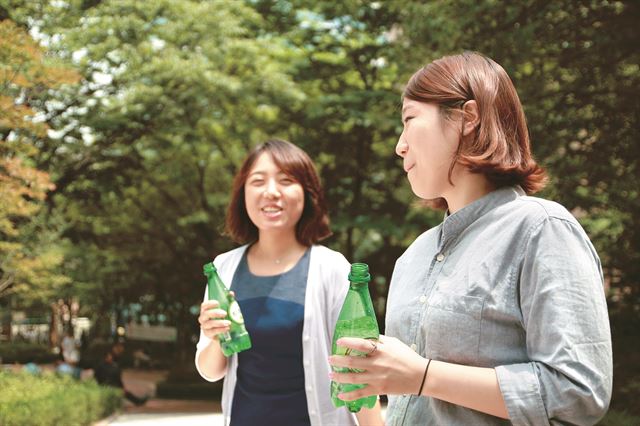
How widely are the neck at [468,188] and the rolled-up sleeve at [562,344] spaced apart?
0.22 m

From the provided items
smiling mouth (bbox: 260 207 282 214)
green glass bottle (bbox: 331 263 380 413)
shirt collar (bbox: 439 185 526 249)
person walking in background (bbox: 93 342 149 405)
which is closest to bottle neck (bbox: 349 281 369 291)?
green glass bottle (bbox: 331 263 380 413)

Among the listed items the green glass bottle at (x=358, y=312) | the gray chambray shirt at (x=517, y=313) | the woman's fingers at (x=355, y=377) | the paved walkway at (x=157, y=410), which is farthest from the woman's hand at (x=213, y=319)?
the paved walkway at (x=157, y=410)

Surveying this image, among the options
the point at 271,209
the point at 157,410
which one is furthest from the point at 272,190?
the point at 157,410

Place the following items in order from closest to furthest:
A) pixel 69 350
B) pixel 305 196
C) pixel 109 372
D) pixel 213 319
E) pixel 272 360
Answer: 1. pixel 213 319
2. pixel 272 360
3. pixel 305 196
4. pixel 69 350
5. pixel 109 372

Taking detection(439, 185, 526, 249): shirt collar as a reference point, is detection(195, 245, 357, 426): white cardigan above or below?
below

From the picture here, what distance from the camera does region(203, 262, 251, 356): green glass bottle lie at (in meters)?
2.17

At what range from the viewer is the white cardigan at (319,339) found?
7.43 ft

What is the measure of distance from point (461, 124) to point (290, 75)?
10.8 m

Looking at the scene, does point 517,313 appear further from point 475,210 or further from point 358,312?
point 358,312

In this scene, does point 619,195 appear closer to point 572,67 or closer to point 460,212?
point 572,67

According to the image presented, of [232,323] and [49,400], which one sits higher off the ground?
[232,323]

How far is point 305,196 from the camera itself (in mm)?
2682

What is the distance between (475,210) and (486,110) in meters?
0.18

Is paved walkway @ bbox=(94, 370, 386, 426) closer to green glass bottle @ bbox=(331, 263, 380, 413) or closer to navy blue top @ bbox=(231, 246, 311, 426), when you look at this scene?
navy blue top @ bbox=(231, 246, 311, 426)
